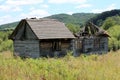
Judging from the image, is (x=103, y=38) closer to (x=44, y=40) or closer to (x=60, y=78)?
(x=44, y=40)

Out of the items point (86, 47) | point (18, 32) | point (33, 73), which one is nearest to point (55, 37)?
point (18, 32)

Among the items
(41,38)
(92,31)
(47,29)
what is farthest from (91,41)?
(41,38)

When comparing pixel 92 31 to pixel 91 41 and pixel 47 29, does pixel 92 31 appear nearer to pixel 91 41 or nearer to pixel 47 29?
pixel 91 41

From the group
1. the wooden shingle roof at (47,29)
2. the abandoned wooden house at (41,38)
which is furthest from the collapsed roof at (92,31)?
the wooden shingle roof at (47,29)

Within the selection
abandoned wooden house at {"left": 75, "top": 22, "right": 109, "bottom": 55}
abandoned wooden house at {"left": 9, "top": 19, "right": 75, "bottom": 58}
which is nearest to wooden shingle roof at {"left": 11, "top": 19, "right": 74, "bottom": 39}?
abandoned wooden house at {"left": 9, "top": 19, "right": 75, "bottom": 58}

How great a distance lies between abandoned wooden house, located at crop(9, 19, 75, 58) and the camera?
25656mm

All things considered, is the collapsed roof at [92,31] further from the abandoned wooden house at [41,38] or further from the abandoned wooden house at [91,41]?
the abandoned wooden house at [41,38]

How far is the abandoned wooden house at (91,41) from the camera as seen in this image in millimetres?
37719

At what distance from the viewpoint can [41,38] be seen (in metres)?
25.0

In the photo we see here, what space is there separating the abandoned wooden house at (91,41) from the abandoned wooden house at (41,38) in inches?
378

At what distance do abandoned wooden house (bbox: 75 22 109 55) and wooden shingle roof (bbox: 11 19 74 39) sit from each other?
978 cm

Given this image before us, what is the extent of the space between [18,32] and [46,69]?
18.9m

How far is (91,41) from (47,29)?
13026 mm

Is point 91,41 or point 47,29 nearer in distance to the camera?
point 47,29
